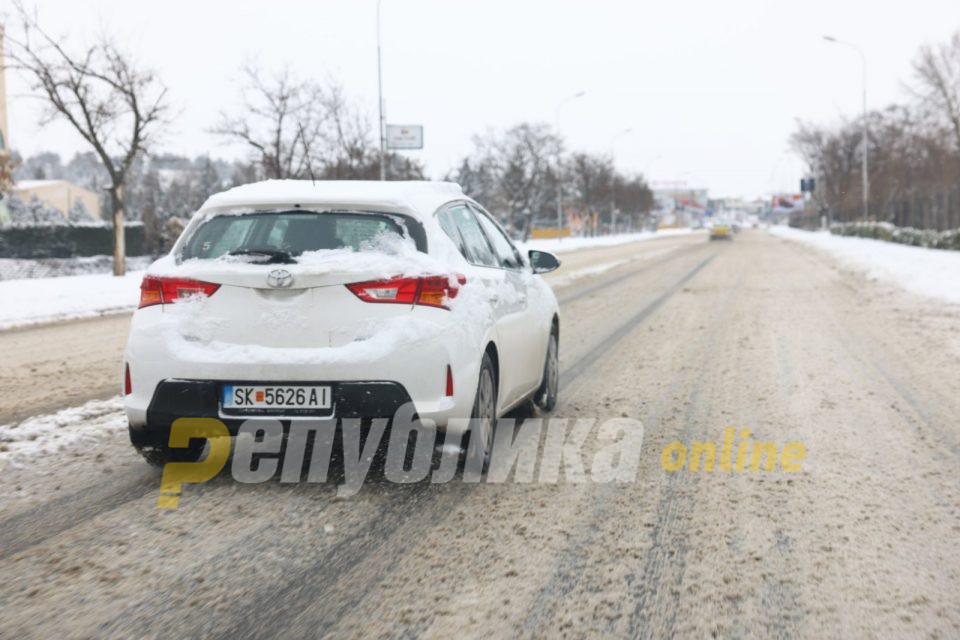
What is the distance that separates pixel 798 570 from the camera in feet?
12.3

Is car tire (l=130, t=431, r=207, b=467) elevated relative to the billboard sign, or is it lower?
lower

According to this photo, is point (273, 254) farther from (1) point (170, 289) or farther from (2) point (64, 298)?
(2) point (64, 298)

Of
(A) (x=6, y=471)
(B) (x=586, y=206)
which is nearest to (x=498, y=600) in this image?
(A) (x=6, y=471)

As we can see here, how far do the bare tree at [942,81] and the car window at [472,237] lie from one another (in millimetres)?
52775

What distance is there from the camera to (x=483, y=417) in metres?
5.14

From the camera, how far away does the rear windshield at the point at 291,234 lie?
188 inches

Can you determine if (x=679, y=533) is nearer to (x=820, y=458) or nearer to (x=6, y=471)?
(x=820, y=458)

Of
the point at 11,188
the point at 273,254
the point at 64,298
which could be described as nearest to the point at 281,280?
the point at 273,254

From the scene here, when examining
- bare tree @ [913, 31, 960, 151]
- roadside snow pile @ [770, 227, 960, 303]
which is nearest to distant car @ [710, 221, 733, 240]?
bare tree @ [913, 31, 960, 151]

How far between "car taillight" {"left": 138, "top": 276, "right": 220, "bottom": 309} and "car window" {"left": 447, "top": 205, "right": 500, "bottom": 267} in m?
1.39

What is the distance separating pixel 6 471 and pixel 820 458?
15.0ft

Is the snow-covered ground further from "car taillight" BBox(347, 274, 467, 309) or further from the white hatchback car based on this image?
"car taillight" BBox(347, 274, 467, 309)

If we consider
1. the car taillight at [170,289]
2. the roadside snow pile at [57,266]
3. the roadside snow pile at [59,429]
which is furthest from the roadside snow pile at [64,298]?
the roadside snow pile at [57,266]

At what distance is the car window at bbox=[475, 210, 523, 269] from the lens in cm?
610
